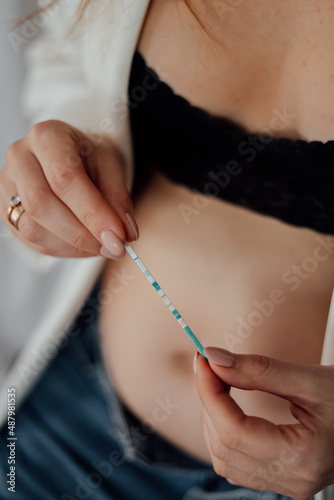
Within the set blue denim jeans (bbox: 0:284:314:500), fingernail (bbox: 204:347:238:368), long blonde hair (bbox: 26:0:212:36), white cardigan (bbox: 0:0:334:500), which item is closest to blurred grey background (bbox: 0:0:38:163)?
white cardigan (bbox: 0:0:334:500)

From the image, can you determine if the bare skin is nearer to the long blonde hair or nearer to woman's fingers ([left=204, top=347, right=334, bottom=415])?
the long blonde hair

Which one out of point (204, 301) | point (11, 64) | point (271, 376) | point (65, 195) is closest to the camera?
point (271, 376)

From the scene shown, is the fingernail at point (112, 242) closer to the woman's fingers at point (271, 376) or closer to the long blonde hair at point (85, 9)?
the woman's fingers at point (271, 376)

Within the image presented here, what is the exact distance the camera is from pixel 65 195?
1.71ft

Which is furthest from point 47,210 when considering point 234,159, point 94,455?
point 94,455

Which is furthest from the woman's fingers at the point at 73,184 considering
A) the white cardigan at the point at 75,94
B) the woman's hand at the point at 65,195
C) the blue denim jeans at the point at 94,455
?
the blue denim jeans at the point at 94,455

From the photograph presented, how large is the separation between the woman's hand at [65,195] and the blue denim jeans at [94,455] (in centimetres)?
24

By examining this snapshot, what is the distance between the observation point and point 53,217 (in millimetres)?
525

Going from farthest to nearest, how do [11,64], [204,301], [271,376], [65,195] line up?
1. [11,64]
2. [204,301]
3. [65,195]
4. [271,376]

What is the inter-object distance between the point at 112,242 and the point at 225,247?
0.68 feet

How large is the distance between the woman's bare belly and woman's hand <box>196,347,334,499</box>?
158mm

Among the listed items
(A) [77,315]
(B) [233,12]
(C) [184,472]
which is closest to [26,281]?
(A) [77,315]

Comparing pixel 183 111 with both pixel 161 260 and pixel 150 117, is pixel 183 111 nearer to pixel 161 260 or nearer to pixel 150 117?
pixel 150 117

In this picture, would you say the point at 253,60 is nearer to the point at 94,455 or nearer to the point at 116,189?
the point at 116,189
